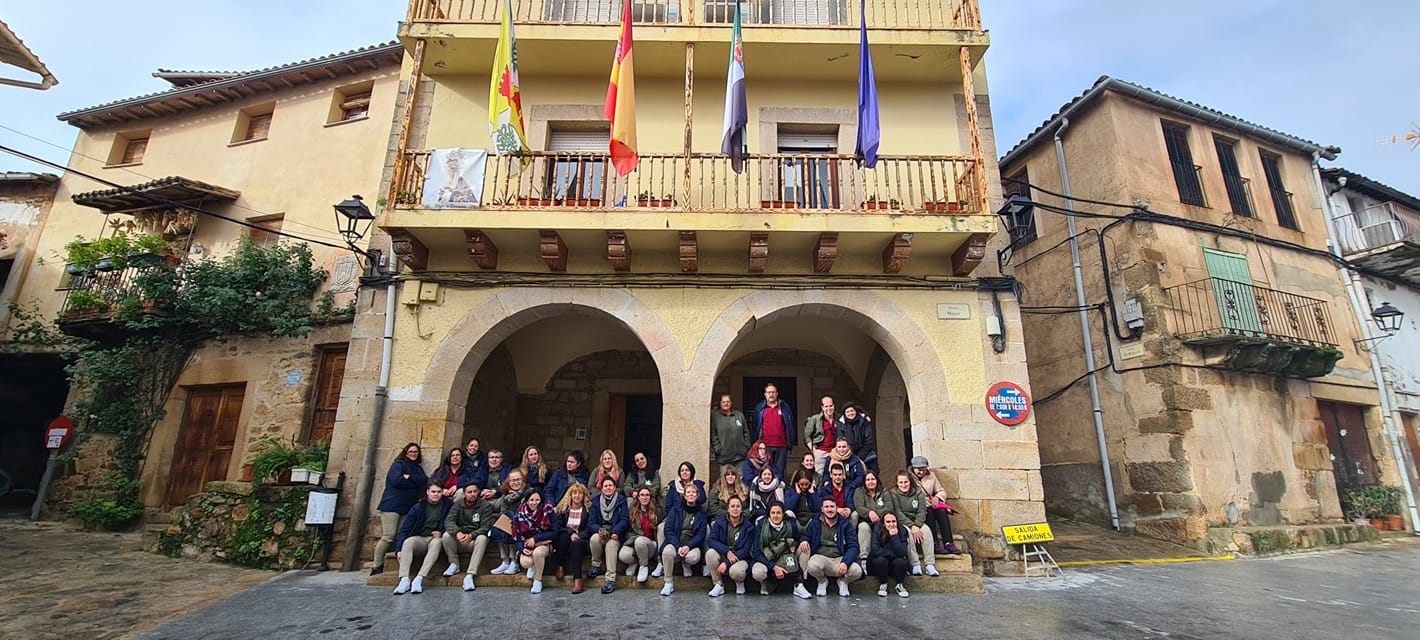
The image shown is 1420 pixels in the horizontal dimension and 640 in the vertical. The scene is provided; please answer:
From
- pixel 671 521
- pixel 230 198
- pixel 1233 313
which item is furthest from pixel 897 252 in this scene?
pixel 230 198

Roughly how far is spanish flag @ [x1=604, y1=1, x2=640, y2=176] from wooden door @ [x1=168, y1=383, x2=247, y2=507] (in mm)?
7583

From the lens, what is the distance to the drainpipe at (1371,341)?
9.66 metres

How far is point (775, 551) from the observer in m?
5.07

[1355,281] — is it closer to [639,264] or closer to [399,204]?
[639,264]

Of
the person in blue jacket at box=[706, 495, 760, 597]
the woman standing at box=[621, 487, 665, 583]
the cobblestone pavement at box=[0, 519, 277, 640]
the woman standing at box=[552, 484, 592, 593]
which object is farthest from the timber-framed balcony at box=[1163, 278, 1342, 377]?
the cobblestone pavement at box=[0, 519, 277, 640]

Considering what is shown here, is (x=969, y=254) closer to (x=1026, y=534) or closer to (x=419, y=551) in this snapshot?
(x=1026, y=534)

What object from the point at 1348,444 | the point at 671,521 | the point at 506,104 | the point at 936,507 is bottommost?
the point at 671,521

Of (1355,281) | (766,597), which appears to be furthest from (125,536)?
(1355,281)

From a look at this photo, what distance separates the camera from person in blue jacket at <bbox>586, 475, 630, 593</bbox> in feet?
17.0

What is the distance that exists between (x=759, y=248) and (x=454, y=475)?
3893 mm

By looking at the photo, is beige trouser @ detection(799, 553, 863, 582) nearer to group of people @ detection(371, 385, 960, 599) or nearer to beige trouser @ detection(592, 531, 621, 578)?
group of people @ detection(371, 385, 960, 599)

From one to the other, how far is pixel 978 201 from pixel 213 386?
1156 centimetres

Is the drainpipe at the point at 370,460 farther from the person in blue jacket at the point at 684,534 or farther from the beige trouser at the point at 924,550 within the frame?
the beige trouser at the point at 924,550

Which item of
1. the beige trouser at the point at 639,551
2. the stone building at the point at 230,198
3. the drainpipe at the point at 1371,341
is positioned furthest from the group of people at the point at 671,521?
the drainpipe at the point at 1371,341
